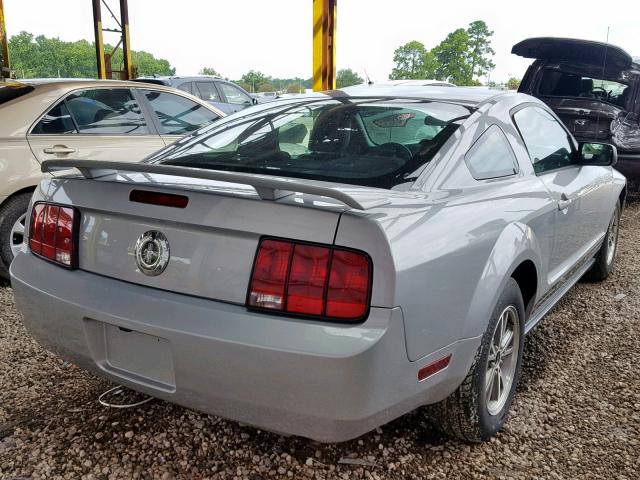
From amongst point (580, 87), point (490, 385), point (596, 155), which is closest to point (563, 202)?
point (596, 155)

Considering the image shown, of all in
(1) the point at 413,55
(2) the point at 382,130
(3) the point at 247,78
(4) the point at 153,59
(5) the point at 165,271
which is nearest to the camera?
(5) the point at 165,271

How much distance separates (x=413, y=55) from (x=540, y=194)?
294 ft

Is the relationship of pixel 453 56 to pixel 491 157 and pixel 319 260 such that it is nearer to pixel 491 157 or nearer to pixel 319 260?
pixel 491 157

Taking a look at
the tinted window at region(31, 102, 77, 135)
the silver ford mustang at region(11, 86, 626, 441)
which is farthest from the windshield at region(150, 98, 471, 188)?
the tinted window at region(31, 102, 77, 135)

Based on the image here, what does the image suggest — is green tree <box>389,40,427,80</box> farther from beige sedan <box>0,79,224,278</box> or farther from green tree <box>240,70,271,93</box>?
beige sedan <box>0,79,224,278</box>

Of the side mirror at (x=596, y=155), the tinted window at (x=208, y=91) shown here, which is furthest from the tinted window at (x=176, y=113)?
the tinted window at (x=208, y=91)

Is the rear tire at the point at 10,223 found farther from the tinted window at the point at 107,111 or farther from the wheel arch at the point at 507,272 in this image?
the wheel arch at the point at 507,272

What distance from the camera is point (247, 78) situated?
114938 millimetres

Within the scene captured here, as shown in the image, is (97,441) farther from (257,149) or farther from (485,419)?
(485,419)

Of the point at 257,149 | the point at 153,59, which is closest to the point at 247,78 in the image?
the point at 153,59

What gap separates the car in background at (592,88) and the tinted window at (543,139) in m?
3.72

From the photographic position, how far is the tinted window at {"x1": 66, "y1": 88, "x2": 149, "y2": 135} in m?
4.43

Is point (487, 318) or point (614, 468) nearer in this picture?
point (487, 318)

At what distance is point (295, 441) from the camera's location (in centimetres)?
227
